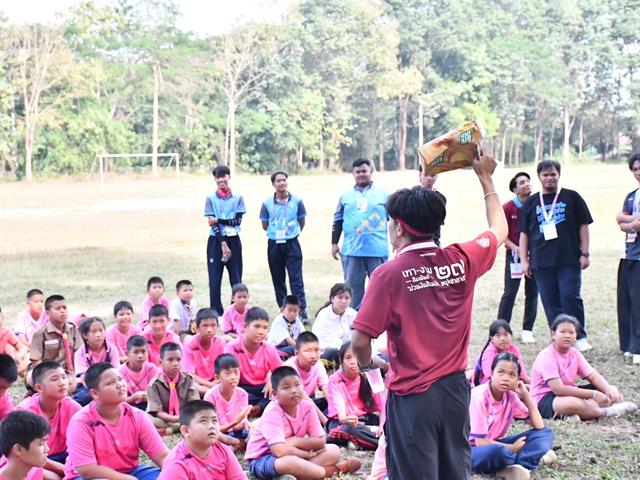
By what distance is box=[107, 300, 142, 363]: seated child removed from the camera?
6.68m

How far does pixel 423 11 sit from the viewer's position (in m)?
55.8

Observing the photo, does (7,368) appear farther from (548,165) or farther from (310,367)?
(548,165)

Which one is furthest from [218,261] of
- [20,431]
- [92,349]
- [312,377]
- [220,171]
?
[20,431]

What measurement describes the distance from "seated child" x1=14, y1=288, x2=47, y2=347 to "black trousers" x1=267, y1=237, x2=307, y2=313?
8.51 ft

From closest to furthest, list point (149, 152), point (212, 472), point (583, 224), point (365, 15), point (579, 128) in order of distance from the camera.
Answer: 1. point (212, 472)
2. point (583, 224)
3. point (149, 152)
4. point (365, 15)
5. point (579, 128)

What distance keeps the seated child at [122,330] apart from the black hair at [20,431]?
3048 millimetres

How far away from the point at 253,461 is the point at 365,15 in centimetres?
4939

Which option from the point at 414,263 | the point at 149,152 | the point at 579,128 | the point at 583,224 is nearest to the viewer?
the point at 414,263

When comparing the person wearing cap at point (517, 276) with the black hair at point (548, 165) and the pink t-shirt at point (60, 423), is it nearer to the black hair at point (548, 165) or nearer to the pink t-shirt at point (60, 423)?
the black hair at point (548, 165)

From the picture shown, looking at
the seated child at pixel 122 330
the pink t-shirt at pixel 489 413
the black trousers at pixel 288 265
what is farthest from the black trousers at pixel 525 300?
the seated child at pixel 122 330

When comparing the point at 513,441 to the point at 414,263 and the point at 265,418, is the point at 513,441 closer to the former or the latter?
the point at 265,418

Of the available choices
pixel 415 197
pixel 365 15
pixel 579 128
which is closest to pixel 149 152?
pixel 365 15

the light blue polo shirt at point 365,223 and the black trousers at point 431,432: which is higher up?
the light blue polo shirt at point 365,223

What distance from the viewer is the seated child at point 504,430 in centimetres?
442
